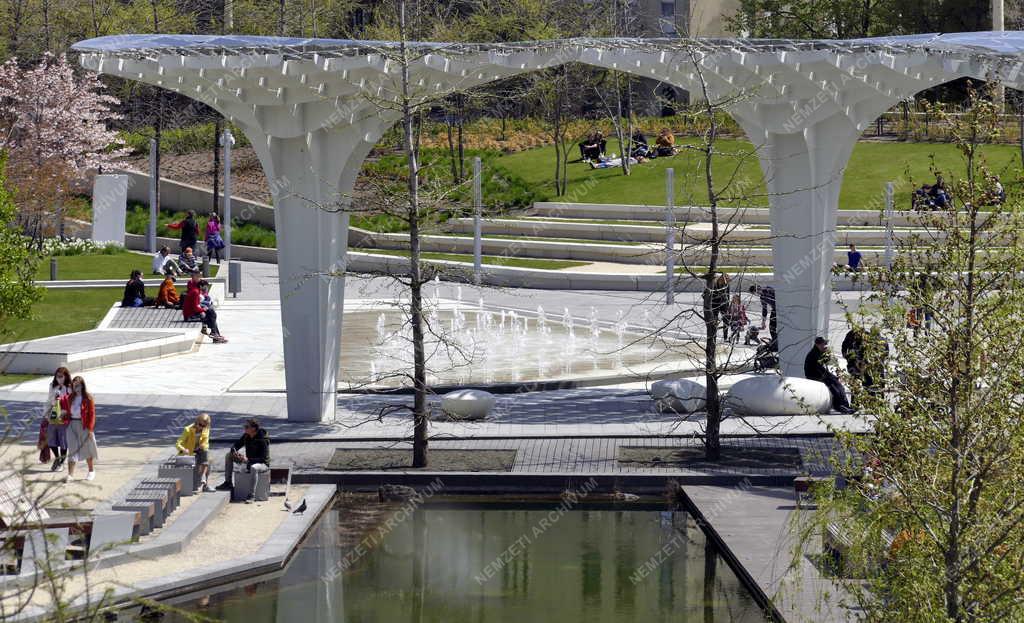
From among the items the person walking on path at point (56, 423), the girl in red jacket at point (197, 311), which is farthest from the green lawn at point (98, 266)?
the person walking on path at point (56, 423)

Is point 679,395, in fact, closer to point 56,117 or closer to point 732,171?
point 732,171

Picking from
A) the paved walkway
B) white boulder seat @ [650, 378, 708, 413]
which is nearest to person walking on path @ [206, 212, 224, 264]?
white boulder seat @ [650, 378, 708, 413]

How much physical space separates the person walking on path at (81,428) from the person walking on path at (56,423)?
0.12m

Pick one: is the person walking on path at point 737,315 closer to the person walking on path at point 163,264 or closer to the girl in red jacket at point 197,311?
the girl in red jacket at point 197,311

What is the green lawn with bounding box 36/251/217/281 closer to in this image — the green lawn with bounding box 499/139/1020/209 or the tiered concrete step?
the tiered concrete step

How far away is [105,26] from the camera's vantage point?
56.8 m

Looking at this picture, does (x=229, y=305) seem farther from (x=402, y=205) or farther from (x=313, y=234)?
(x=402, y=205)

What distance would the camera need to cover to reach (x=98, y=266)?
40906mm

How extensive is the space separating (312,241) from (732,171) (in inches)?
1206

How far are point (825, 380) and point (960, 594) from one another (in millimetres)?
13569

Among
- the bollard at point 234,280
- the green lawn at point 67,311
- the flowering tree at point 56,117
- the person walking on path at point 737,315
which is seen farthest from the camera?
the flowering tree at point 56,117

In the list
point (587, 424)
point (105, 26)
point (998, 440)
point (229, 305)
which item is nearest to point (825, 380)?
point (587, 424)

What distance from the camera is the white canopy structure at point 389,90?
19.7 metres

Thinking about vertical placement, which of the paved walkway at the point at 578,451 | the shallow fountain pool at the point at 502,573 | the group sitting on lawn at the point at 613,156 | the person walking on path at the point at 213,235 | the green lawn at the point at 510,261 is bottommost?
the shallow fountain pool at the point at 502,573
